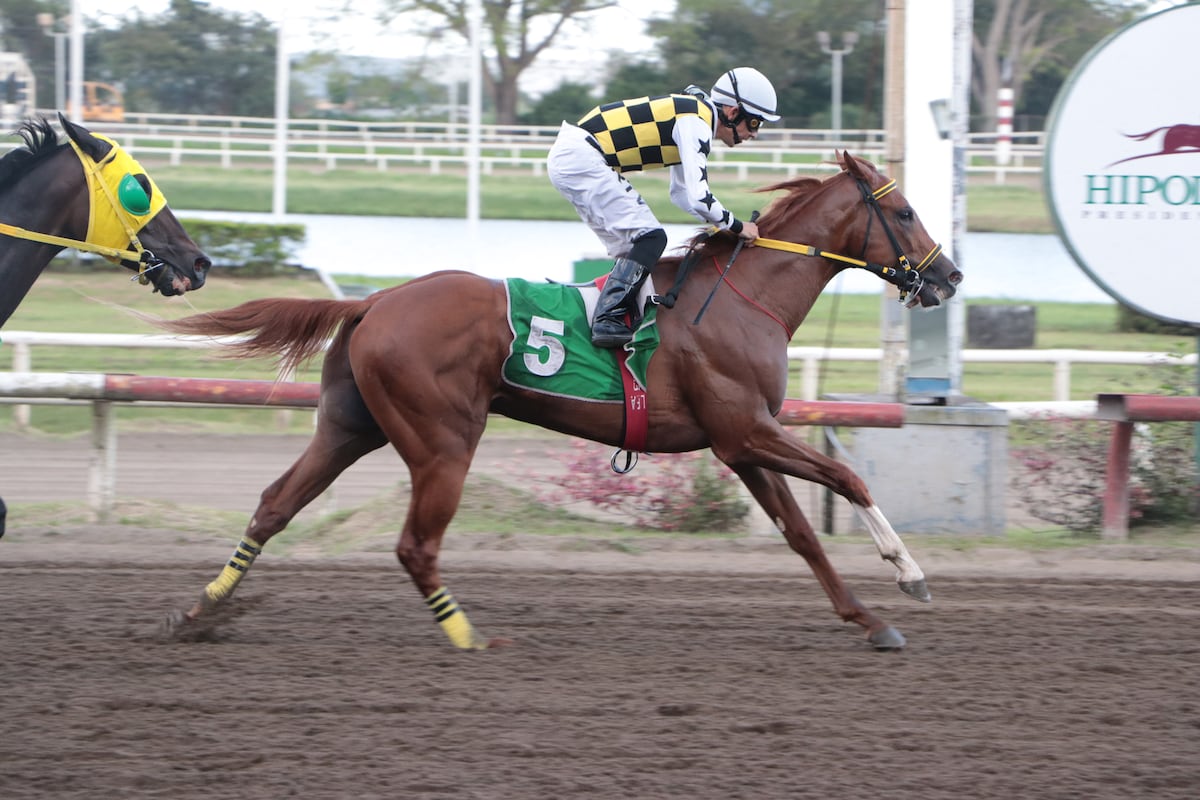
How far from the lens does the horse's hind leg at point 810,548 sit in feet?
16.1

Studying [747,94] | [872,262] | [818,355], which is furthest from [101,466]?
[818,355]

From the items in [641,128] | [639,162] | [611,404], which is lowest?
[611,404]

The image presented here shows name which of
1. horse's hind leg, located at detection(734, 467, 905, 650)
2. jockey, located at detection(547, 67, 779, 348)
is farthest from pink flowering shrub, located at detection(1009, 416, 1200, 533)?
jockey, located at detection(547, 67, 779, 348)

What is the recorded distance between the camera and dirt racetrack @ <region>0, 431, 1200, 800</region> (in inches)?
139

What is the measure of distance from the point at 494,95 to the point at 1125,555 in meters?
29.8

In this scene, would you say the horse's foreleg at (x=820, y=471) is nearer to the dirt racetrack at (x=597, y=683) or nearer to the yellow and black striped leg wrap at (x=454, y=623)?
the dirt racetrack at (x=597, y=683)

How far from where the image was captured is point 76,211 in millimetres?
5234

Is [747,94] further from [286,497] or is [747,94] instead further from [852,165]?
[286,497]

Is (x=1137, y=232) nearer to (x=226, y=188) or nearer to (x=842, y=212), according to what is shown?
(x=842, y=212)

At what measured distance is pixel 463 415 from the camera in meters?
4.93

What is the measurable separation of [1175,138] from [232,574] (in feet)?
18.6

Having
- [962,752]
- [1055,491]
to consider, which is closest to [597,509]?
[1055,491]

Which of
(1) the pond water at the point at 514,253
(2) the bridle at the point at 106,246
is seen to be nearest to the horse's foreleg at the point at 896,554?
(2) the bridle at the point at 106,246

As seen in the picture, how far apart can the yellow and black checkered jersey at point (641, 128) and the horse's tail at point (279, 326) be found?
3.73 ft
